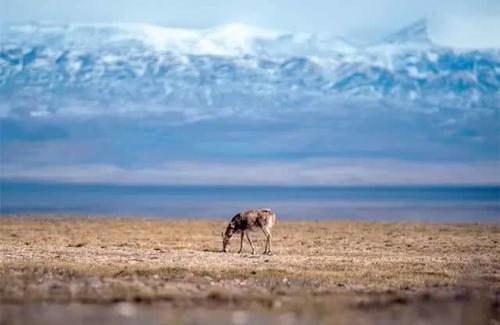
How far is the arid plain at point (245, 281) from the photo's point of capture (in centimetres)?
2284

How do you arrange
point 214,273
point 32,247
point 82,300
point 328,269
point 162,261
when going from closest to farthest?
point 82,300, point 214,273, point 328,269, point 162,261, point 32,247

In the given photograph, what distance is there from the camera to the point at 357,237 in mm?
61812

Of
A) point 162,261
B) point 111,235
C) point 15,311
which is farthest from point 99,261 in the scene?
point 111,235

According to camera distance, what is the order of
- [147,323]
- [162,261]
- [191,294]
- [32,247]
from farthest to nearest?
[32,247]
[162,261]
[191,294]
[147,323]

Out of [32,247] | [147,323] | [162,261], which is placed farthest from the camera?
[32,247]

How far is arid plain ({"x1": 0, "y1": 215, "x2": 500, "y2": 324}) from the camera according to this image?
22844 mm

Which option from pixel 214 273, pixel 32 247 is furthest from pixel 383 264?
pixel 32 247

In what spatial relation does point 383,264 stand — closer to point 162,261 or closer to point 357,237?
point 162,261

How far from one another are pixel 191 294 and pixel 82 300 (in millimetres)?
3292

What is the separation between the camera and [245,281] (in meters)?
30.4

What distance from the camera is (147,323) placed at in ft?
69.5

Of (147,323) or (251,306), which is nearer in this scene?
(147,323)

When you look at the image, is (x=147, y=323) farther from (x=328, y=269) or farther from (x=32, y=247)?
(x=32, y=247)

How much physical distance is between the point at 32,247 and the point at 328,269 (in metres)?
16.9
